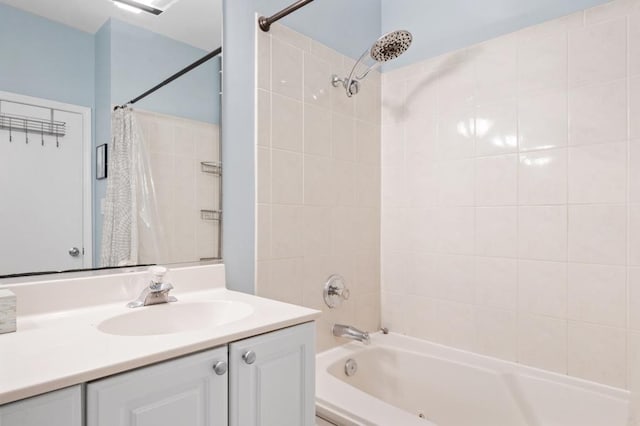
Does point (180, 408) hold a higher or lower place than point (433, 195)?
lower

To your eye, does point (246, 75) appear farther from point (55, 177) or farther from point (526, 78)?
point (526, 78)

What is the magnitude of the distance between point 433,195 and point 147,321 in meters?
1.45

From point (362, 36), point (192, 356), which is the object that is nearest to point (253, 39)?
point (362, 36)

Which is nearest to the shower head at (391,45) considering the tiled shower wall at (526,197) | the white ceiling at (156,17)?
the tiled shower wall at (526,197)

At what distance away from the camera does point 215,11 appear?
1.50 meters

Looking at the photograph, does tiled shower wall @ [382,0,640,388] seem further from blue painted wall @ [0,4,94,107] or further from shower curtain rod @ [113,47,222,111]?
blue painted wall @ [0,4,94,107]

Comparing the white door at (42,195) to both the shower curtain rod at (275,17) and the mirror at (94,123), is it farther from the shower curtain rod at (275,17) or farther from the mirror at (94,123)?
the shower curtain rod at (275,17)

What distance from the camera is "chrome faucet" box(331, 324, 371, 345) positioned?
1.83m

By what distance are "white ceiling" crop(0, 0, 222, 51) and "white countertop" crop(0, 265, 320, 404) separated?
80 cm

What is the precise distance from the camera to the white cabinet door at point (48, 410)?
631mm

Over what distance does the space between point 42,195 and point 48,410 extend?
69cm

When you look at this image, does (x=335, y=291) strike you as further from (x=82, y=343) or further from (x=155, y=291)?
(x=82, y=343)

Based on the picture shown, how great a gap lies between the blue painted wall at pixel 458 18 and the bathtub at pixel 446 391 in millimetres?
1535

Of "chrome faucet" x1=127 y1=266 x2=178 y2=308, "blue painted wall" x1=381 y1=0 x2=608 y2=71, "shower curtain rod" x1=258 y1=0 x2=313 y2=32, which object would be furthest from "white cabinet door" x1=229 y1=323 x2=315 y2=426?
"blue painted wall" x1=381 y1=0 x2=608 y2=71
